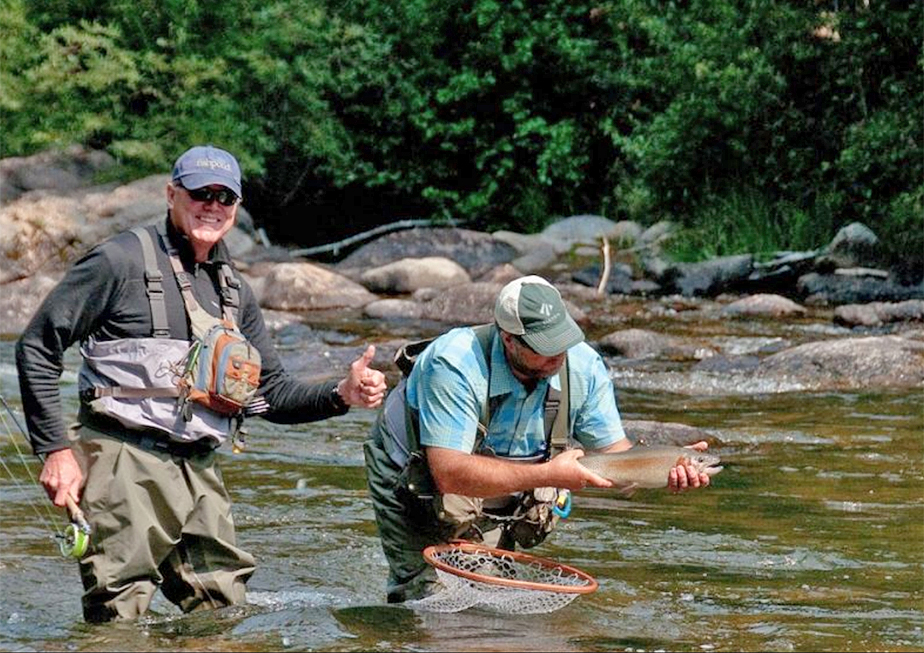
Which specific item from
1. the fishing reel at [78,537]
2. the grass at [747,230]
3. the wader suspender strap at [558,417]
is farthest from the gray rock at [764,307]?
the fishing reel at [78,537]

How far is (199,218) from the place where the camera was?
5.28 metres

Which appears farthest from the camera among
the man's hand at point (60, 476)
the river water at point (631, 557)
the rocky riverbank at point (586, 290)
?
the rocky riverbank at point (586, 290)

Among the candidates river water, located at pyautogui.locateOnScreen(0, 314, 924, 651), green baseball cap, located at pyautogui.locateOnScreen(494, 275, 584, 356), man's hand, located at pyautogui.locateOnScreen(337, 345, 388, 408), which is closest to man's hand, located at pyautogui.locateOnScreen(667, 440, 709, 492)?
green baseball cap, located at pyautogui.locateOnScreen(494, 275, 584, 356)

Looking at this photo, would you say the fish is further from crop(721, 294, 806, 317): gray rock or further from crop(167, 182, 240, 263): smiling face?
crop(721, 294, 806, 317): gray rock

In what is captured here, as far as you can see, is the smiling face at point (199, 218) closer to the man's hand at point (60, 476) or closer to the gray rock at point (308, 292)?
the man's hand at point (60, 476)

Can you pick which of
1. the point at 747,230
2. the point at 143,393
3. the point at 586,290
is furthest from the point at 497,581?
the point at 747,230

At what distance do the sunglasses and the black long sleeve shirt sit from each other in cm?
14

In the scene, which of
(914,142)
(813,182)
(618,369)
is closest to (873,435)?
(618,369)

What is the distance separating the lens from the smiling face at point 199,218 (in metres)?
5.26

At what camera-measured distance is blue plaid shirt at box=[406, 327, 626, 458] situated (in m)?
5.19

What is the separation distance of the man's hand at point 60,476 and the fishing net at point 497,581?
116 centimetres

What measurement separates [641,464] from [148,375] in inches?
61.7

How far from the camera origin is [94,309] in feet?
16.8

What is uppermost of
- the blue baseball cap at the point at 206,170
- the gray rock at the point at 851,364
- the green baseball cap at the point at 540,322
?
the blue baseball cap at the point at 206,170
